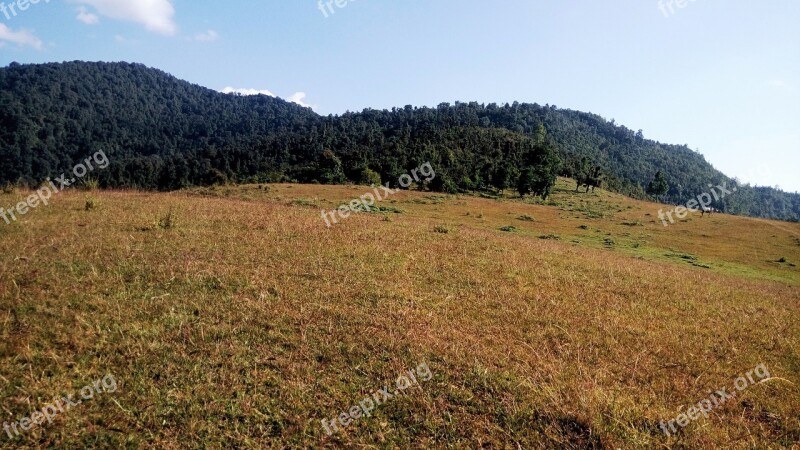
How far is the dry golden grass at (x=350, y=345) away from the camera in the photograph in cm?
496

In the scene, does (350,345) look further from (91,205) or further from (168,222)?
(91,205)

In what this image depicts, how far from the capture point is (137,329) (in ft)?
21.3

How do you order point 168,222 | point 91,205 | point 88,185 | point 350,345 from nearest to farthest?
point 350,345
point 168,222
point 91,205
point 88,185

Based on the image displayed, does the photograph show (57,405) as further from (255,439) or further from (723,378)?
(723,378)

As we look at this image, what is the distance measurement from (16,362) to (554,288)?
10761 millimetres

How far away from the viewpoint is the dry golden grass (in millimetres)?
4957

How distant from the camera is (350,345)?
657 cm

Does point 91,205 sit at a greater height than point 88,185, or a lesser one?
lesser

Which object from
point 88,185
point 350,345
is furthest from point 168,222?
point 88,185

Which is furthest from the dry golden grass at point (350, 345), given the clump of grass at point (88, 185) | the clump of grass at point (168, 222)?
the clump of grass at point (88, 185)

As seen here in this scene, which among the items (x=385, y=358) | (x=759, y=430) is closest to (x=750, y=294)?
(x=759, y=430)

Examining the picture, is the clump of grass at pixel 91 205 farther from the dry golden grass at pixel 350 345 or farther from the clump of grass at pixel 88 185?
the clump of grass at pixel 88 185

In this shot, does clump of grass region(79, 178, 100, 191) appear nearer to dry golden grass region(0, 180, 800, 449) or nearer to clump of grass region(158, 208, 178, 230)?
Answer: dry golden grass region(0, 180, 800, 449)

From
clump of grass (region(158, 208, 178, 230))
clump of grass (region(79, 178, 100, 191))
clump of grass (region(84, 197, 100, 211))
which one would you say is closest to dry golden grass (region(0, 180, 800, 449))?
clump of grass (region(158, 208, 178, 230))
